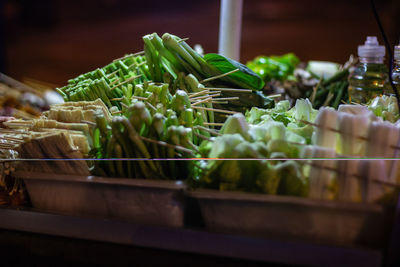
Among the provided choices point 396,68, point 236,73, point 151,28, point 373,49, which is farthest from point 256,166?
point 151,28

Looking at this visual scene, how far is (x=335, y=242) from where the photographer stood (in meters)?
0.91

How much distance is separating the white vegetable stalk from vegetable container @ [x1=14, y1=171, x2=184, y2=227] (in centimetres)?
158

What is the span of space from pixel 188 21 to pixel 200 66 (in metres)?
3.67

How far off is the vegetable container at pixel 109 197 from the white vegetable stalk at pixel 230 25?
1.58m

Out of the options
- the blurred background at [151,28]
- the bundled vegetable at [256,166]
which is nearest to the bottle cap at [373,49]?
the bundled vegetable at [256,166]

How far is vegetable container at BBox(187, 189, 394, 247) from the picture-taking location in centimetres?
89

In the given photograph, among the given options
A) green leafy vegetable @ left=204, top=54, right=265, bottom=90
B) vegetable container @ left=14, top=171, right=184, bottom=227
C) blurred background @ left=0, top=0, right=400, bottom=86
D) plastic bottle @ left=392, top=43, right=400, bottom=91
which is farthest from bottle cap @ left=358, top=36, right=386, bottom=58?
blurred background @ left=0, top=0, right=400, bottom=86

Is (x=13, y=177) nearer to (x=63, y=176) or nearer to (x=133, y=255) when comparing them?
(x=63, y=176)

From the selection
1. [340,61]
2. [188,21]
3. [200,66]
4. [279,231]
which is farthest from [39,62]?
[279,231]

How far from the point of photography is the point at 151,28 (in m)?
5.64

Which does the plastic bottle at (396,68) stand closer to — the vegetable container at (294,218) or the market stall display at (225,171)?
the market stall display at (225,171)

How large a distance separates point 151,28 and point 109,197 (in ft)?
16.0

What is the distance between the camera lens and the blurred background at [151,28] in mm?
5180

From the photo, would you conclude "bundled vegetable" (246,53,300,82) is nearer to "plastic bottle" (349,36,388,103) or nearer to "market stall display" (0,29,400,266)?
"plastic bottle" (349,36,388,103)
